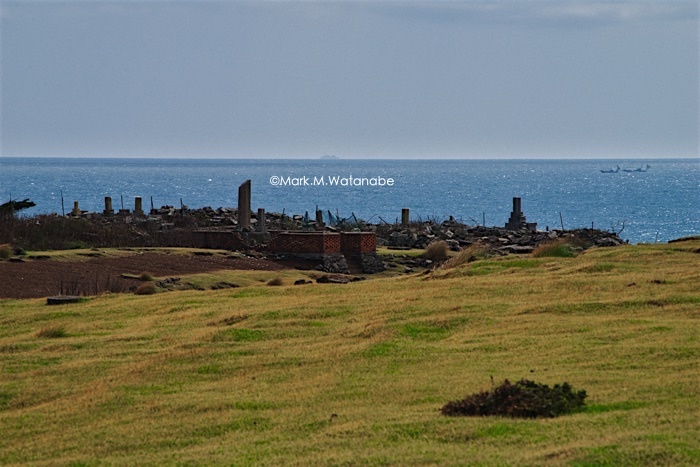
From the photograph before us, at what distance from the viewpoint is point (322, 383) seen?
13508 mm

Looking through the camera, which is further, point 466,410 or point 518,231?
point 518,231

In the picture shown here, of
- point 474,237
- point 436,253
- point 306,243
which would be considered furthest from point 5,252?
point 474,237

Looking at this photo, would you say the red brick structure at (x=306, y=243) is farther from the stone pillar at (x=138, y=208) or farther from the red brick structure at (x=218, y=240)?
the stone pillar at (x=138, y=208)

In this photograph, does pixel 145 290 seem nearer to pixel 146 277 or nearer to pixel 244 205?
pixel 146 277

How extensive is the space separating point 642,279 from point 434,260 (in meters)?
19.4

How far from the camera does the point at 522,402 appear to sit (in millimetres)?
11102

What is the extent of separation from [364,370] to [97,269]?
18.4 meters

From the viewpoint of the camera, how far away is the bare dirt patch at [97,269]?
89.6 feet

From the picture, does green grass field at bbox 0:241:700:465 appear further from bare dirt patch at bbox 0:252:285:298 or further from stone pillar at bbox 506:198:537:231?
stone pillar at bbox 506:198:537:231

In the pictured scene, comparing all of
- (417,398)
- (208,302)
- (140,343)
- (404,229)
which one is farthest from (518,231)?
(417,398)

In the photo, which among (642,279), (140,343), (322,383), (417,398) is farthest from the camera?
(642,279)

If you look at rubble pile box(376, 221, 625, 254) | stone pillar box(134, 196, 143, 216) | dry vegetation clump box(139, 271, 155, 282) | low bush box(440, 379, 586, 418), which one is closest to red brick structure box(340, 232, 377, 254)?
rubble pile box(376, 221, 625, 254)

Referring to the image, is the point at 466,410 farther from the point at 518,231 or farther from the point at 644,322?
the point at 518,231

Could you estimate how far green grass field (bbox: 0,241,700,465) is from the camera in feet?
33.5
